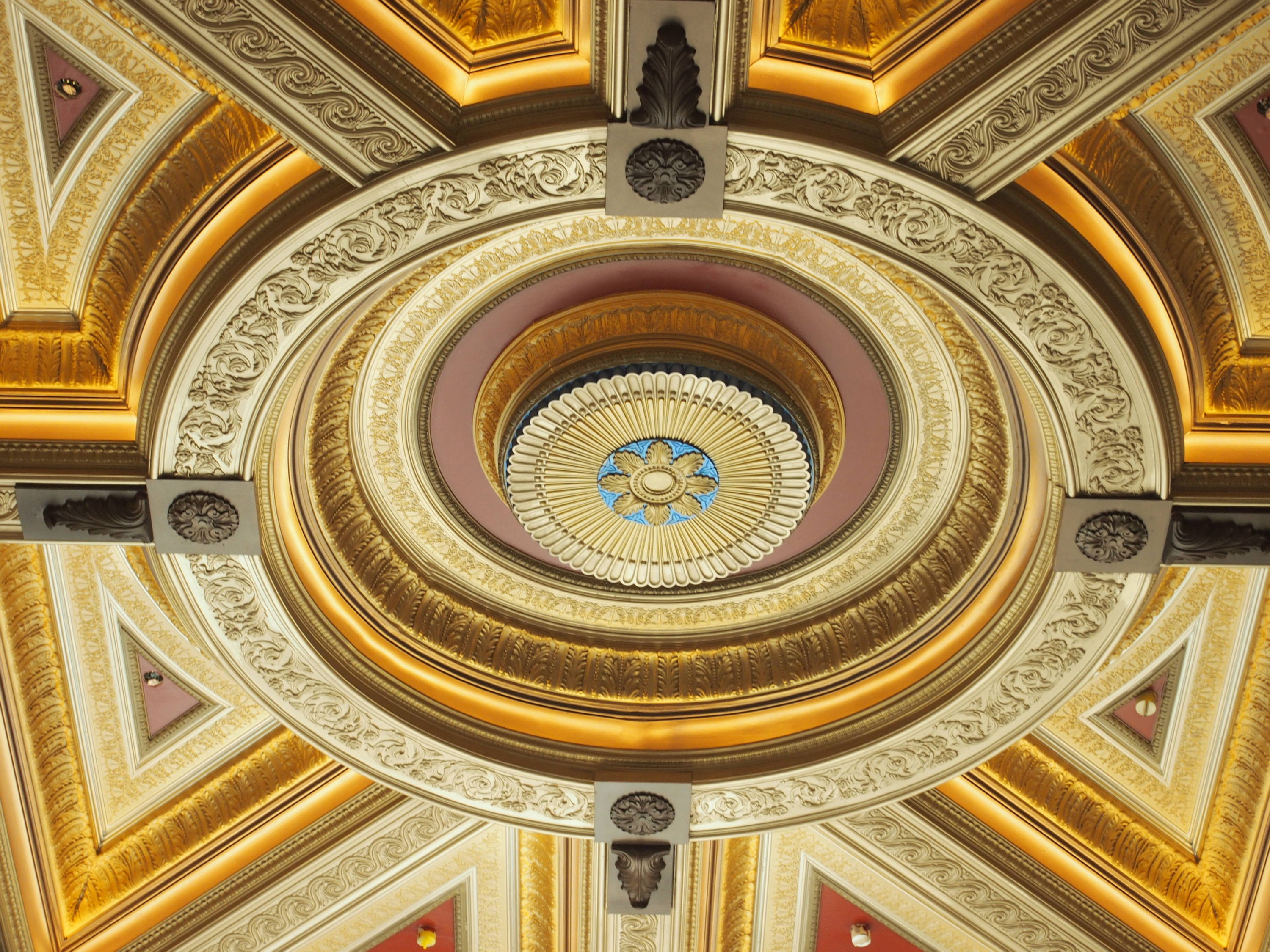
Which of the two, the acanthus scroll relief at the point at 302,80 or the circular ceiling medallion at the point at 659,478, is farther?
the circular ceiling medallion at the point at 659,478

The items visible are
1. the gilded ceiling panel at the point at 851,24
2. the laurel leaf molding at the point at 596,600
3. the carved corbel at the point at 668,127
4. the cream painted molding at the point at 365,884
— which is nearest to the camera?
the carved corbel at the point at 668,127

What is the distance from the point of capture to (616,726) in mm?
7566

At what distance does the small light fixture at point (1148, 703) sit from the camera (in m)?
7.34

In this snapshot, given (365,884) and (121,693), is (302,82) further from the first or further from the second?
(365,884)

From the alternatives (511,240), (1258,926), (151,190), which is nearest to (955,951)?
(1258,926)

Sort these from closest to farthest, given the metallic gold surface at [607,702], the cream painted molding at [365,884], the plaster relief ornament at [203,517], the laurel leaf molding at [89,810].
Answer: the plaster relief ornament at [203,517], the metallic gold surface at [607,702], the laurel leaf molding at [89,810], the cream painted molding at [365,884]

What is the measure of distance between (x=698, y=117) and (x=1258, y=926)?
5.69 metres

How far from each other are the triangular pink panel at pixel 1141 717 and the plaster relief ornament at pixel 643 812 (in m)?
2.75

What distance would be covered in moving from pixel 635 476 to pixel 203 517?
87.2 inches

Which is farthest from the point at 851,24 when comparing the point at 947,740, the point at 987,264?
the point at 947,740

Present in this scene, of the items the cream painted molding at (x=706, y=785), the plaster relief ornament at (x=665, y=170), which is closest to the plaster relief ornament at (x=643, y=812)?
the cream painted molding at (x=706, y=785)

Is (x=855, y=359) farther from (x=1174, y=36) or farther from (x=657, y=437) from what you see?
(x=1174, y=36)

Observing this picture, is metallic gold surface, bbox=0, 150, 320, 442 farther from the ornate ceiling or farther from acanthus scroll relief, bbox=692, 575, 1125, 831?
acanthus scroll relief, bbox=692, 575, 1125, 831

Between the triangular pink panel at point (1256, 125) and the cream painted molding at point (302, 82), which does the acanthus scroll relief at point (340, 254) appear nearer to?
the cream painted molding at point (302, 82)
